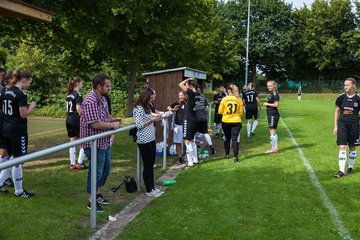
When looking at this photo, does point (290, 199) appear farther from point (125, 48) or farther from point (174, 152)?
point (125, 48)

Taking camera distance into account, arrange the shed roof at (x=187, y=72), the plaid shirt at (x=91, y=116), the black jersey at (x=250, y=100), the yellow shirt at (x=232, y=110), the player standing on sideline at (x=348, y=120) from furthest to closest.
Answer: the black jersey at (x=250, y=100), the shed roof at (x=187, y=72), the yellow shirt at (x=232, y=110), the player standing on sideline at (x=348, y=120), the plaid shirt at (x=91, y=116)

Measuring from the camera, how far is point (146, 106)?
6844mm

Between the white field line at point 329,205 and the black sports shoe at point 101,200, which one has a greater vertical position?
the black sports shoe at point 101,200

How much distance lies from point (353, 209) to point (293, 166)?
3070mm

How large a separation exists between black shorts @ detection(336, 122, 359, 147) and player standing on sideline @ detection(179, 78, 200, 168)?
327 cm

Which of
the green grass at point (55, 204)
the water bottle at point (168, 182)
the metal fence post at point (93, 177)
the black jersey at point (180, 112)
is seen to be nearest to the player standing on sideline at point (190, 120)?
the black jersey at point (180, 112)

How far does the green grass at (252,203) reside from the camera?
5.12m

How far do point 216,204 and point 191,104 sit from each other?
360 centimetres

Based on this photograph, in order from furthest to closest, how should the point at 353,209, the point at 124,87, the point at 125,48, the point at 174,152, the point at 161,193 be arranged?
the point at 124,87 → the point at 125,48 → the point at 174,152 → the point at 161,193 → the point at 353,209

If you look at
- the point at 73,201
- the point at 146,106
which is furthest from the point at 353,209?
the point at 73,201

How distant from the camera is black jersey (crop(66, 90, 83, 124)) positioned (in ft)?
28.3

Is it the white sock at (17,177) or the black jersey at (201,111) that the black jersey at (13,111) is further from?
the black jersey at (201,111)

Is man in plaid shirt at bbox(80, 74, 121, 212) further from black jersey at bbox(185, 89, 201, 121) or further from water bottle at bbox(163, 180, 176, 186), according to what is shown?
black jersey at bbox(185, 89, 201, 121)

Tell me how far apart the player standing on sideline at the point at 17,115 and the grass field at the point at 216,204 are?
737 millimetres
